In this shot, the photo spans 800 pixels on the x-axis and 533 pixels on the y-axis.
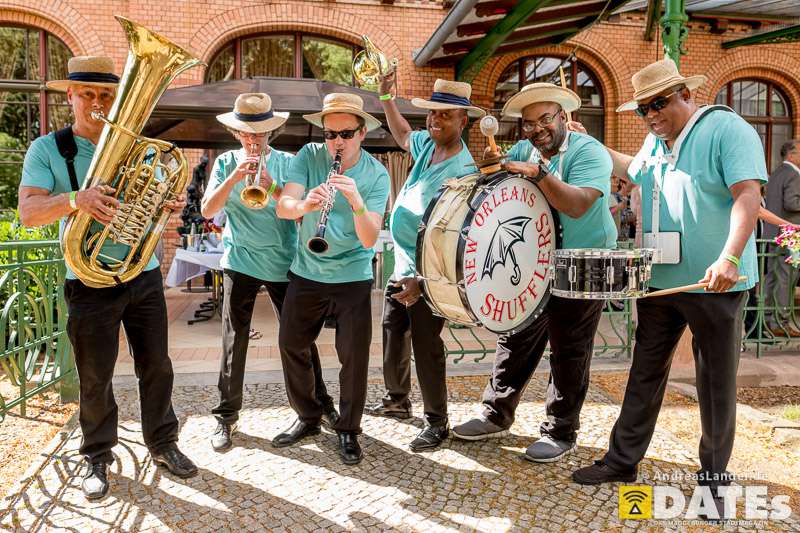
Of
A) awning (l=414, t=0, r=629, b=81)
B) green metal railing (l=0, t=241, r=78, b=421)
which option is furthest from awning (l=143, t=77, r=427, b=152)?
green metal railing (l=0, t=241, r=78, b=421)

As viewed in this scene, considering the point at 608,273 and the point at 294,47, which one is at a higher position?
the point at 294,47

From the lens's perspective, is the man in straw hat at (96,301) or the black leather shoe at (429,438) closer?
the man in straw hat at (96,301)

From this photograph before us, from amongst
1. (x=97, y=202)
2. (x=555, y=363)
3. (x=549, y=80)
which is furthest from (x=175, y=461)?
(x=549, y=80)

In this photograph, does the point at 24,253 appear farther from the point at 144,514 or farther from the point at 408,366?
the point at 408,366

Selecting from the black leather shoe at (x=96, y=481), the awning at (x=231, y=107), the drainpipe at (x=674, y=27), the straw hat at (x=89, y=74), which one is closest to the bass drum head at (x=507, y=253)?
the straw hat at (x=89, y=74)

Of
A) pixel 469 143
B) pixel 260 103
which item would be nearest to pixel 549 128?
pixel 260 103

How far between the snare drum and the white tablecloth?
4719 mm

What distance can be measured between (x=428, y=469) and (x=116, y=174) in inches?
83.4

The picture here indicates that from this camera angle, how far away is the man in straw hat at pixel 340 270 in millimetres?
3201

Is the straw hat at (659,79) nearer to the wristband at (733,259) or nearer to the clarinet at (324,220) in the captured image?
the wristband at (733,259)

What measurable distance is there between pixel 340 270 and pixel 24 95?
31.8 feet

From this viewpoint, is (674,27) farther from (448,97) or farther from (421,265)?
(421,265)

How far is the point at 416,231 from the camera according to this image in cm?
329

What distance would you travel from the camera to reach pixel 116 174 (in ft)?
8.85
